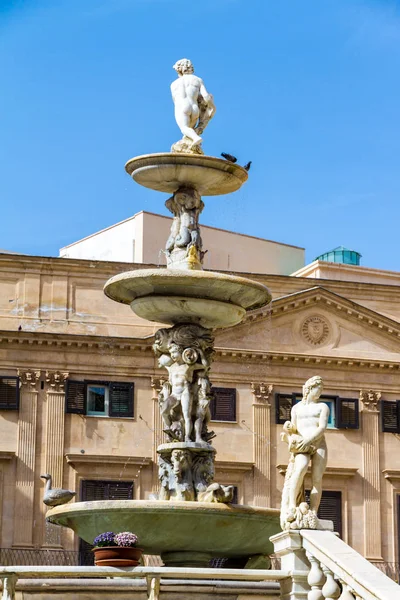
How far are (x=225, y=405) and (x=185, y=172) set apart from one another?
2619cm

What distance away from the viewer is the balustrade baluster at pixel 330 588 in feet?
57.2

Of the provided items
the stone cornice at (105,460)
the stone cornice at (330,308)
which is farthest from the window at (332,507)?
the stone cornice at (105,460)

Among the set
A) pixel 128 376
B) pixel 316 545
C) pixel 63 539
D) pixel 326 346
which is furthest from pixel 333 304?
pixel 316 545

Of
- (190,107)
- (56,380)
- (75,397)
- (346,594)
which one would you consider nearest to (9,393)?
(56,380)

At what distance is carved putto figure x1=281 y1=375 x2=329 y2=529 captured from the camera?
18609 mm

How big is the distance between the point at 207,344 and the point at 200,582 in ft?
19.3

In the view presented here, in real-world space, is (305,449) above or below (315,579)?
above

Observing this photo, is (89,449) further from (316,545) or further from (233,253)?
(316,545)

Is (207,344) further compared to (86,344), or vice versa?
(86,344)

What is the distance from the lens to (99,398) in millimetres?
47688

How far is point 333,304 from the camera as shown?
50.5 metres

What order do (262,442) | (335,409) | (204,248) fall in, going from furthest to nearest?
(204,248) → (335,409) → (262,442)

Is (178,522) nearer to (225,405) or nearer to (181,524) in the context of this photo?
(181,524)

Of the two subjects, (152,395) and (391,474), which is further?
(391,474)
